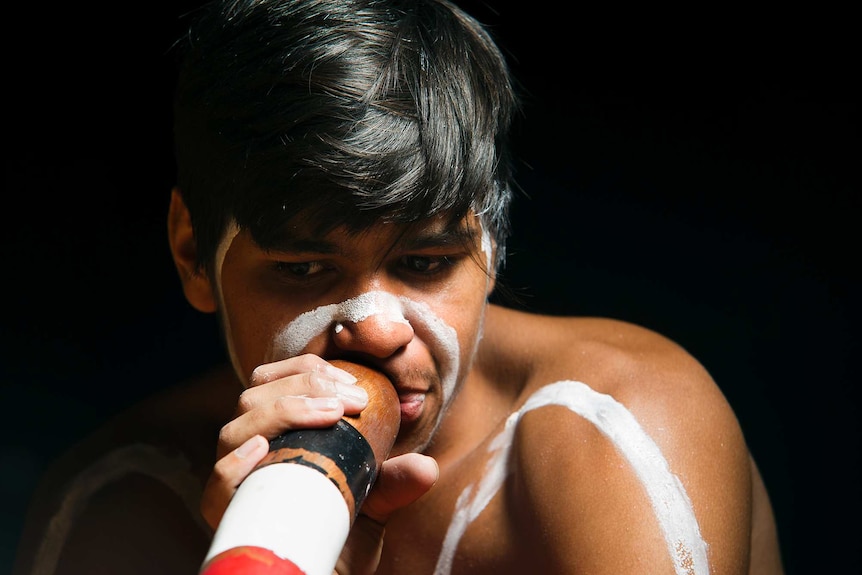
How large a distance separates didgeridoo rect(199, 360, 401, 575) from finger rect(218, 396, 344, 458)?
0.01 meters

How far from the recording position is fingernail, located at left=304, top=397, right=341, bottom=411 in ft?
3.45

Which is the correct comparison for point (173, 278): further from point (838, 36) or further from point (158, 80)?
point (838, 36)

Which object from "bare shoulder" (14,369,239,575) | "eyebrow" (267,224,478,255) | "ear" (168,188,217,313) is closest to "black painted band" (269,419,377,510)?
"eyebrow" (267,224,478,255)

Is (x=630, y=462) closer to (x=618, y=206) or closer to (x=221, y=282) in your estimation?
(x=221, y=282)

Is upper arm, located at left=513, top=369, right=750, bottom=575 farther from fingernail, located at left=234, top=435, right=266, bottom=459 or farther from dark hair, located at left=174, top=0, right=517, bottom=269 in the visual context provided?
fingernail, located at left=234, top=435, right=266, bottom=459

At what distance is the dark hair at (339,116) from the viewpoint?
4.03 ft

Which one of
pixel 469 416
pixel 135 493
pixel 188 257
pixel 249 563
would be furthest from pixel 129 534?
pixel 249 563

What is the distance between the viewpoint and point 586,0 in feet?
7.15

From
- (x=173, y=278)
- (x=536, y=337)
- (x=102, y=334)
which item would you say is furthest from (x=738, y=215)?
(x=102, y=334)

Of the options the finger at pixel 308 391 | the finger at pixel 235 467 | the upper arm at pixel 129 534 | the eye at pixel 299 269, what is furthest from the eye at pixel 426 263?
the upper arm at pixel 129 534

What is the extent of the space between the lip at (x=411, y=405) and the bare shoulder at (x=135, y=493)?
0.53 metres

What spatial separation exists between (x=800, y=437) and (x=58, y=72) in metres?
1.76

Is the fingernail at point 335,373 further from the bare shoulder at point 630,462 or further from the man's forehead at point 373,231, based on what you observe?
the bare shoulder at point 630,462

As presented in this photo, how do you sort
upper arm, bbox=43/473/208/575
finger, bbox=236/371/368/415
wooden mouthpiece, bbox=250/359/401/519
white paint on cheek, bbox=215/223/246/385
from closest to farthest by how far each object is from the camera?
wooden mouthpiece, bbox=250/359/401/519, finger, bbox=236/371/368/415, white paint on cheek, bbox=215/223/246/385, upper arm, bbox=43/473/208/575
